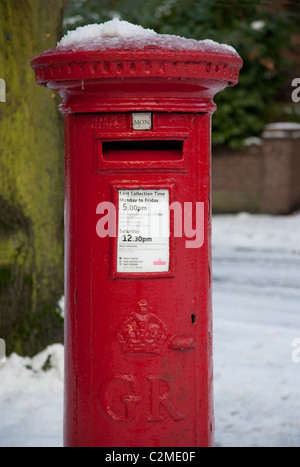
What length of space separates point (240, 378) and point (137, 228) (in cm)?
219

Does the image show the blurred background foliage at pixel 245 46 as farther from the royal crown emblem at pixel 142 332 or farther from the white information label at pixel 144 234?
the royal crown emblem at pixel 142 332

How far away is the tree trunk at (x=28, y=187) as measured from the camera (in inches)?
163

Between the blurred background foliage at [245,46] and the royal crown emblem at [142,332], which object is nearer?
the royal crown emblem at [142,332]

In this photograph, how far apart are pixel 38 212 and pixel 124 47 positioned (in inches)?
85.2

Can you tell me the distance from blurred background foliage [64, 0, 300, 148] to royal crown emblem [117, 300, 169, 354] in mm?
10933

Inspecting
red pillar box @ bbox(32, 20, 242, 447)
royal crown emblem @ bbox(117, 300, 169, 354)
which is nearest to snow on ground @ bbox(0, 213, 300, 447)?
red pillar box @ bbox(32, 20, 242, 447)

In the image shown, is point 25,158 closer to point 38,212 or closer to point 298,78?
point 38,212

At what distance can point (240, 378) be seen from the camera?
168 inches

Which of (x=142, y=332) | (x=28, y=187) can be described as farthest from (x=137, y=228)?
(x=28, y=187)

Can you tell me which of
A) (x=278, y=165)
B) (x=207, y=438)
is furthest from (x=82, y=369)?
(x=278, y=165)

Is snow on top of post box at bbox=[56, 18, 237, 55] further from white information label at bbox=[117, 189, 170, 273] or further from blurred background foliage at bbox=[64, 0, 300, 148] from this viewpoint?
blurred background foliage at bbox=[64, 0, 300, 148]

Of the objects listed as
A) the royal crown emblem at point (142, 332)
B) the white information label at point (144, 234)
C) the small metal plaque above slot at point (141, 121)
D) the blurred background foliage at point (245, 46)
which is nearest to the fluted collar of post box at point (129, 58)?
the small metal plaque above slot at point (141, 121)

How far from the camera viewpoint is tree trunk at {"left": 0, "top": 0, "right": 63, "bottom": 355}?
4137mm
